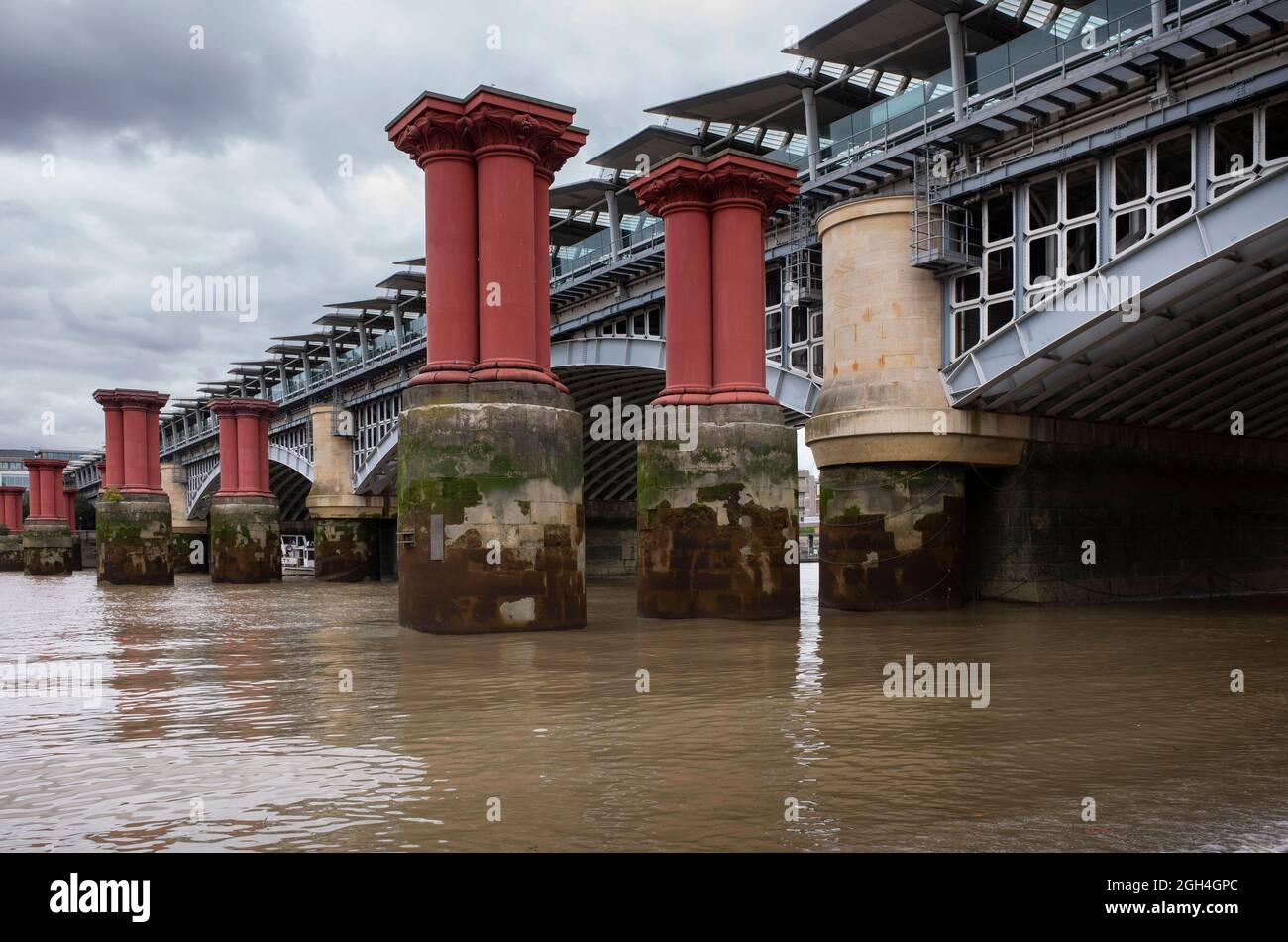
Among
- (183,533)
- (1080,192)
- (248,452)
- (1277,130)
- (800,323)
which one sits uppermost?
(1277,130)

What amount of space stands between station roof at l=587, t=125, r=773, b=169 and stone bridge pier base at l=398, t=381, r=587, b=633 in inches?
640

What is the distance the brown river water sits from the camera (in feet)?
20.4

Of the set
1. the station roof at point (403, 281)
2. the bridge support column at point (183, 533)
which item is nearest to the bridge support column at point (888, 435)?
the station roof at point (403, 281)

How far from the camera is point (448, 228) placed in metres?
20.3

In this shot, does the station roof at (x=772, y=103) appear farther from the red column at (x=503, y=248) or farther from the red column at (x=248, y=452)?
the red column at (x=248, y=452)

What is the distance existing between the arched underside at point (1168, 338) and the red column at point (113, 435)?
40220 millimetres

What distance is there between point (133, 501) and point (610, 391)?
21261 millimetres

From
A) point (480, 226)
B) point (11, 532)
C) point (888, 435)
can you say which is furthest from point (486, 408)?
point (11, 532)

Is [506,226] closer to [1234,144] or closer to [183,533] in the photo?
[1234,144]

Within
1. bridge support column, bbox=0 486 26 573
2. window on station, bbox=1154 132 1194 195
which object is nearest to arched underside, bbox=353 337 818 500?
window on station, bbox=1154 132 1194 195

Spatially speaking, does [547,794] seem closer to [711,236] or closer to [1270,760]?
[1270,760]

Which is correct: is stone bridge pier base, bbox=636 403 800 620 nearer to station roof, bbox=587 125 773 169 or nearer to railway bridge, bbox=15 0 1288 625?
railway bridge, bbox=15 0 1288 625
